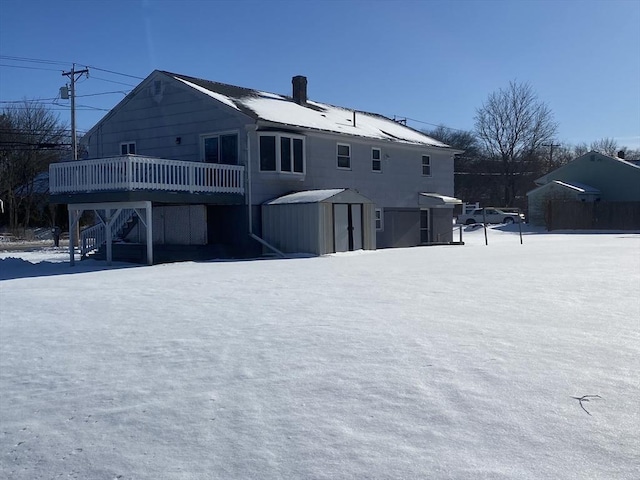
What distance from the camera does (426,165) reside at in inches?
1215

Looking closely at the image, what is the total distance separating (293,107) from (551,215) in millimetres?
26199

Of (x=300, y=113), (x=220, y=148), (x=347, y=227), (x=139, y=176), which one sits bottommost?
(x=347, y=227)

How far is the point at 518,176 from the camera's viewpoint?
67.8m

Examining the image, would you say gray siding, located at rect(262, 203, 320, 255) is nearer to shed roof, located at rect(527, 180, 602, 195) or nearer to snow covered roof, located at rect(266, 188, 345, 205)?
snow covered roof, located at rect(266, 188, 345, 205)

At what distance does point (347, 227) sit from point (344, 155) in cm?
444

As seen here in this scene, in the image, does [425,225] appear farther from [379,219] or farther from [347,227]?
[347,227]

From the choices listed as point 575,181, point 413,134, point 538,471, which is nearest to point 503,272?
point 538,471

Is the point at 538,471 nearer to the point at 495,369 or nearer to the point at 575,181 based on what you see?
the point at 495,369

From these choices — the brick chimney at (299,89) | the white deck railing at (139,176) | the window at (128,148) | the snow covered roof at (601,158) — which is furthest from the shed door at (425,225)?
the snow covered roof at (601,158)

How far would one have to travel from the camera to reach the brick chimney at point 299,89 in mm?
28609

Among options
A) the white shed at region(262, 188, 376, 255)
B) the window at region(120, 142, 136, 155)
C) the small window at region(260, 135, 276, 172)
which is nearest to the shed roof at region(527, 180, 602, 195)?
the white shed at region(262, 188, 376, 255)

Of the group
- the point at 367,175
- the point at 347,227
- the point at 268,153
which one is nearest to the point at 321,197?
the point at 347,227

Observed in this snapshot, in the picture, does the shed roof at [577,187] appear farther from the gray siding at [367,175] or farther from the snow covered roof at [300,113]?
the snow covered roof at [300,113]

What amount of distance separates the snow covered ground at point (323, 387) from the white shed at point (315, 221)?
10.6 m
